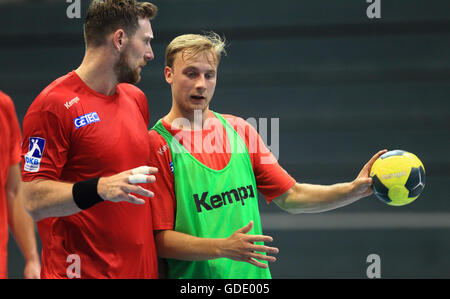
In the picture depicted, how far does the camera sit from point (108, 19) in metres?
2.48

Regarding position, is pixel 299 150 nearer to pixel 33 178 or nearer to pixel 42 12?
pixel 42 12

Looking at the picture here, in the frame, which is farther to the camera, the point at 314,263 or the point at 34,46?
the point at 34,46

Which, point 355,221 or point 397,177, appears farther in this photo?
point 355,221

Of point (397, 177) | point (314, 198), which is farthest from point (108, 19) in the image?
point (397, 177)

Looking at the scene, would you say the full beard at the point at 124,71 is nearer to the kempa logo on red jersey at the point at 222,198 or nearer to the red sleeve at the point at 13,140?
the kempa logo on red jersey at the point at 222,198

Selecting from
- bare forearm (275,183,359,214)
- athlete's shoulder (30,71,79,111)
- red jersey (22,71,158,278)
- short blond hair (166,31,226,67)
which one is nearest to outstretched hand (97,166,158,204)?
red jersey (22,71,158,278)

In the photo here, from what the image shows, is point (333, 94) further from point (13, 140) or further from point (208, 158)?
point (13, 140)

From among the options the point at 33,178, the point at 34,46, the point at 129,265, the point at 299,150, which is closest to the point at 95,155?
the point at 33,178

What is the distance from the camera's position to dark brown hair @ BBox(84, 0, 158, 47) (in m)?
2.49

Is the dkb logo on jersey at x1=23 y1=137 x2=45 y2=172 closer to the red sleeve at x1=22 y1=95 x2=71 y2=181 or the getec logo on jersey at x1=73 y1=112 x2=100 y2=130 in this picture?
the red sleeve at x1=22 y1=95 x2=71 y2=181

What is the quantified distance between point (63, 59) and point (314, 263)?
3379mm

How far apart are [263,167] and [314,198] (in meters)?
0.31

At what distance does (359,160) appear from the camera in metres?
5.70

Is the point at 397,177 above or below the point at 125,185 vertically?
above
